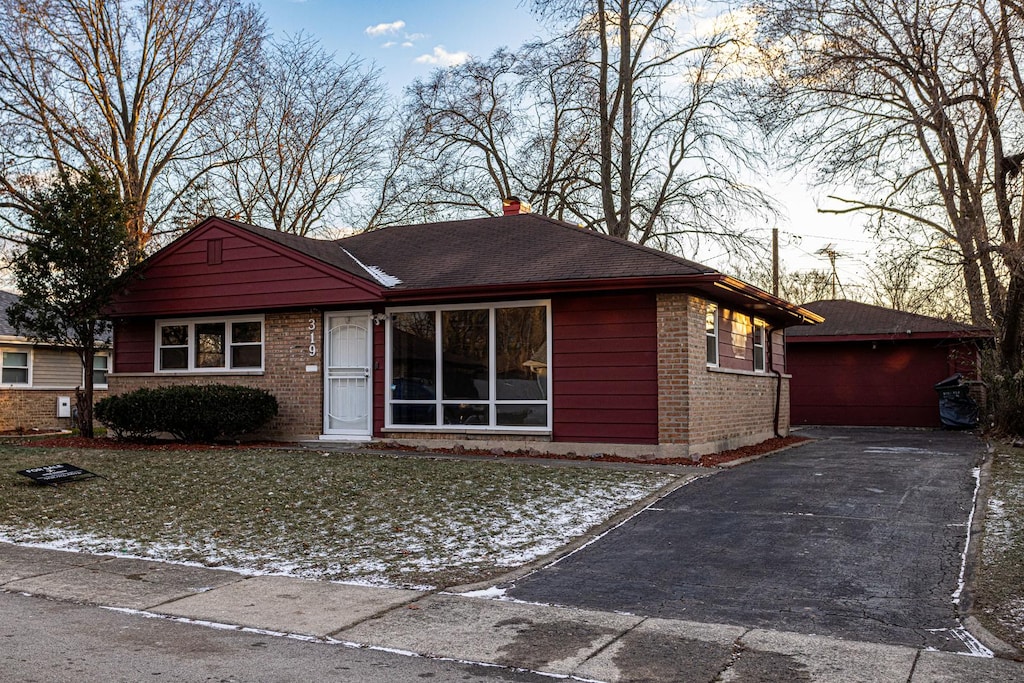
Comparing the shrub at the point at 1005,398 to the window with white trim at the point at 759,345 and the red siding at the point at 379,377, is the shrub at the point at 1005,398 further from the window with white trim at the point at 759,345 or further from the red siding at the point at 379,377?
the red siding at the point at 379,377

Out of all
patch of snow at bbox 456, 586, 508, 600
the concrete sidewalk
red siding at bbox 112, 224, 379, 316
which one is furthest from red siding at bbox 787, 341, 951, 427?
the concrete sidewalk

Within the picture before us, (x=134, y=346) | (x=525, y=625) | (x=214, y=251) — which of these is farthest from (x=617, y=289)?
(x=134, y=346)

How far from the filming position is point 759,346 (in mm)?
18641

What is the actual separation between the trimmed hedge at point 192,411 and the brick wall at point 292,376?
0.37m

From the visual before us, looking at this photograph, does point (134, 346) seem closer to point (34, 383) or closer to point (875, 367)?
point (34, 383)

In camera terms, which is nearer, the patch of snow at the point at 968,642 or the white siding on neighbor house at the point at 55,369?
the patch of snow at the point at 968,642

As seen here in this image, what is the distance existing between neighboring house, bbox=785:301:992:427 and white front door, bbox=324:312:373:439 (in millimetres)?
13752

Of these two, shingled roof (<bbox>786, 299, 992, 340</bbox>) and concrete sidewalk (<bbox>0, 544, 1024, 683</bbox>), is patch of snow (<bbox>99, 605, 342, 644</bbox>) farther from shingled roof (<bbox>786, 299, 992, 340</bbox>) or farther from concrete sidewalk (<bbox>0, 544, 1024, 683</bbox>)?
shingled roof (<bbox>786, 299, 992, 340</bbox>)

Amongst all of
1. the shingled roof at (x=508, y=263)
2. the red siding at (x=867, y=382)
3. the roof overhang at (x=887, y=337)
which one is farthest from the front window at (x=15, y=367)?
the red siding at (x=867, y=382)

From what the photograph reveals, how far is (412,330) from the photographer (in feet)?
51.2

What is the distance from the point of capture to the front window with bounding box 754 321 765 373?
18297mm

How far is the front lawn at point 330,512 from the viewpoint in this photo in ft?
25.3

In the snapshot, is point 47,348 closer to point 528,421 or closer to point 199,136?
point 199,136

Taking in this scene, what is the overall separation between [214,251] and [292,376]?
305 centimetres
